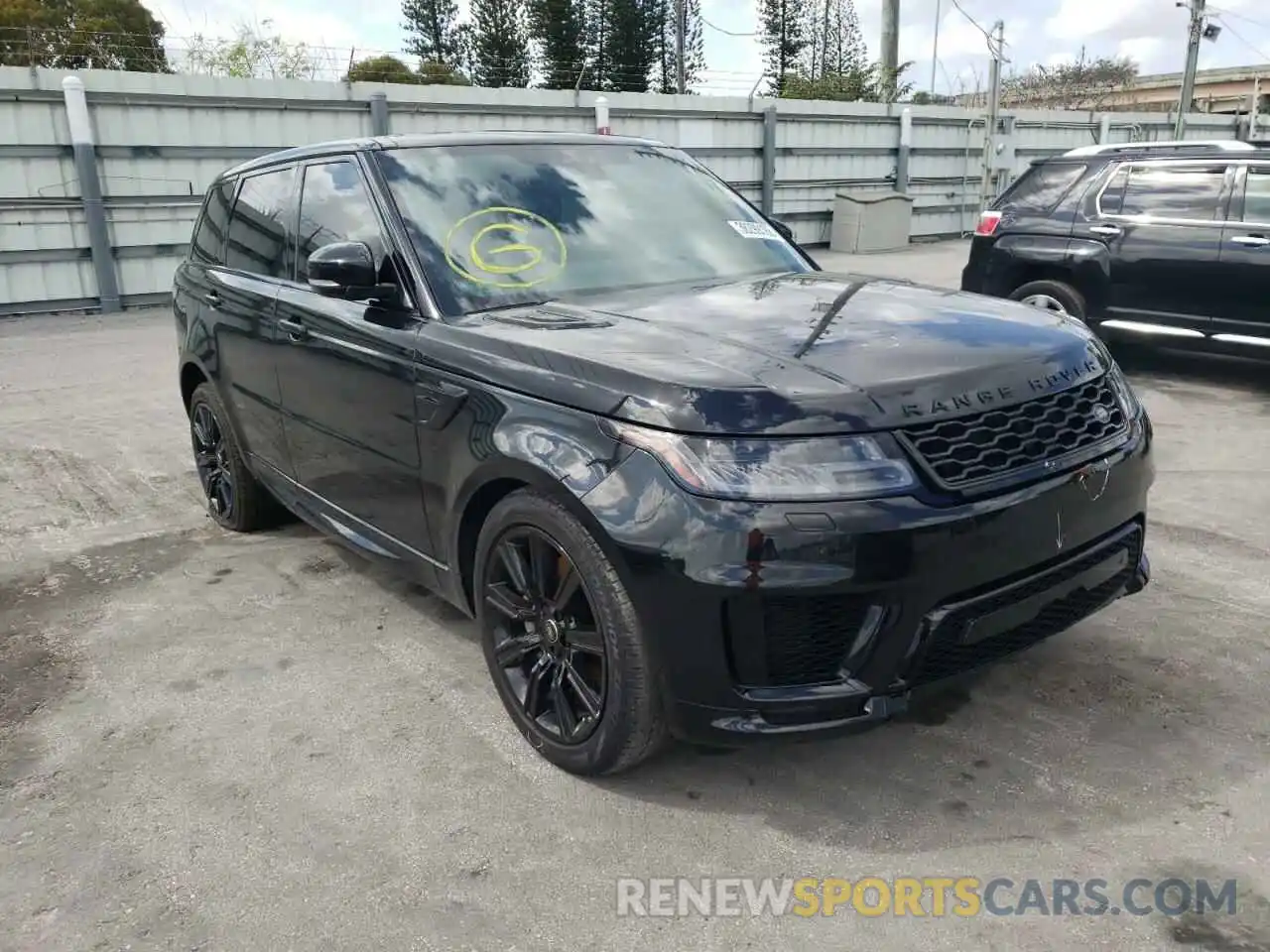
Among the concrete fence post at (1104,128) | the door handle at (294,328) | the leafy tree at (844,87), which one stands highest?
the leafy tree at (844,87)

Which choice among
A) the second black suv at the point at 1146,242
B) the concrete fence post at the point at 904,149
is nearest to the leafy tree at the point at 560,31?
the concrete fence post at the point at 904,149

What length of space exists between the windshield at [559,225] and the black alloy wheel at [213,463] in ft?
6.71

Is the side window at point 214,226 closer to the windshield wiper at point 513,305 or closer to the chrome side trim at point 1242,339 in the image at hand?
the windshield wiper at point 513,305

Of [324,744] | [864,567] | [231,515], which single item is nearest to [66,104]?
[231,515]

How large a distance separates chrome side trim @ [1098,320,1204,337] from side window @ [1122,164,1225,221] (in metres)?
0.76

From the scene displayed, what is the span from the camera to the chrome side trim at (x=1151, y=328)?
7289mm

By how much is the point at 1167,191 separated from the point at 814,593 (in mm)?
6573

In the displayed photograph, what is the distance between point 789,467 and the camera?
2.34m

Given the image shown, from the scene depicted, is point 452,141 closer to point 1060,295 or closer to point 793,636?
point 793,636

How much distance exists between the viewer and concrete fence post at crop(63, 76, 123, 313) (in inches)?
492

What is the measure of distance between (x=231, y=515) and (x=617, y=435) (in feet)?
10.7

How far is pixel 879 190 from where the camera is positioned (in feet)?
66.5

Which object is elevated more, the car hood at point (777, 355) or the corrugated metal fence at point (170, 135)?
the corrugated metal fence at point (170, 135)

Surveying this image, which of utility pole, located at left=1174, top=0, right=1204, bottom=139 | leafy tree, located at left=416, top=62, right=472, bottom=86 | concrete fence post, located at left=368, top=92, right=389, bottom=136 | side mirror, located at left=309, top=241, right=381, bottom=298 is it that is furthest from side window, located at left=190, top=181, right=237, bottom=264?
leafy tree, located at left=416, top=62, right=472, bottom=86
